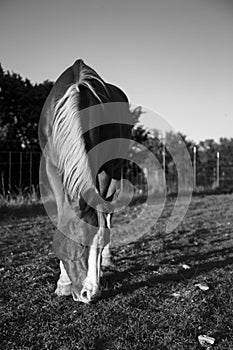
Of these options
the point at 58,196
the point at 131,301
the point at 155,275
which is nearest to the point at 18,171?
the point at 155,275

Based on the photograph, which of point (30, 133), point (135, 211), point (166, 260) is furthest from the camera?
point (30, 133)

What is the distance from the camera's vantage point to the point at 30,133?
13.8 meters

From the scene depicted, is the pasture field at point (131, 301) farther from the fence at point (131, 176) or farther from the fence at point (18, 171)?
the fence at point (18, 171)

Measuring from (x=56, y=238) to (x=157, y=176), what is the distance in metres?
11.5

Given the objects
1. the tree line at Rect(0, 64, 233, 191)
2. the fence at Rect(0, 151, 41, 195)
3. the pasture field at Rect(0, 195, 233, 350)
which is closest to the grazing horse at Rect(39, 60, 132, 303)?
the pasture field at Rect(0, 195, 233, 350)

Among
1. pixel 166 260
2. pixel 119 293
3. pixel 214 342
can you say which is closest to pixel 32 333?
pixel 119 293

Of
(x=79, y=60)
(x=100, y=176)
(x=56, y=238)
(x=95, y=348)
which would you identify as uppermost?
(x=79, y=60)

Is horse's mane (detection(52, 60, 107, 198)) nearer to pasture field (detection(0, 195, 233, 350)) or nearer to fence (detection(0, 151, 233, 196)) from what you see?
pasture field (detection(0, 195, 233, 350))

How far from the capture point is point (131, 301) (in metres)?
3.23

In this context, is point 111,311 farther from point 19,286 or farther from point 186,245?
point 186,245

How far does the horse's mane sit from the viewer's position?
9.03 ft

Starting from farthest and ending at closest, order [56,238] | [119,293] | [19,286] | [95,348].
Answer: [19,286] < [119,293] < [56,238] < [95,348]

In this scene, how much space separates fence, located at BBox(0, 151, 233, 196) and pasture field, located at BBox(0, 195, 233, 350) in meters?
5.79

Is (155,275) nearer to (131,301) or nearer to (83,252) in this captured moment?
(131,301)
